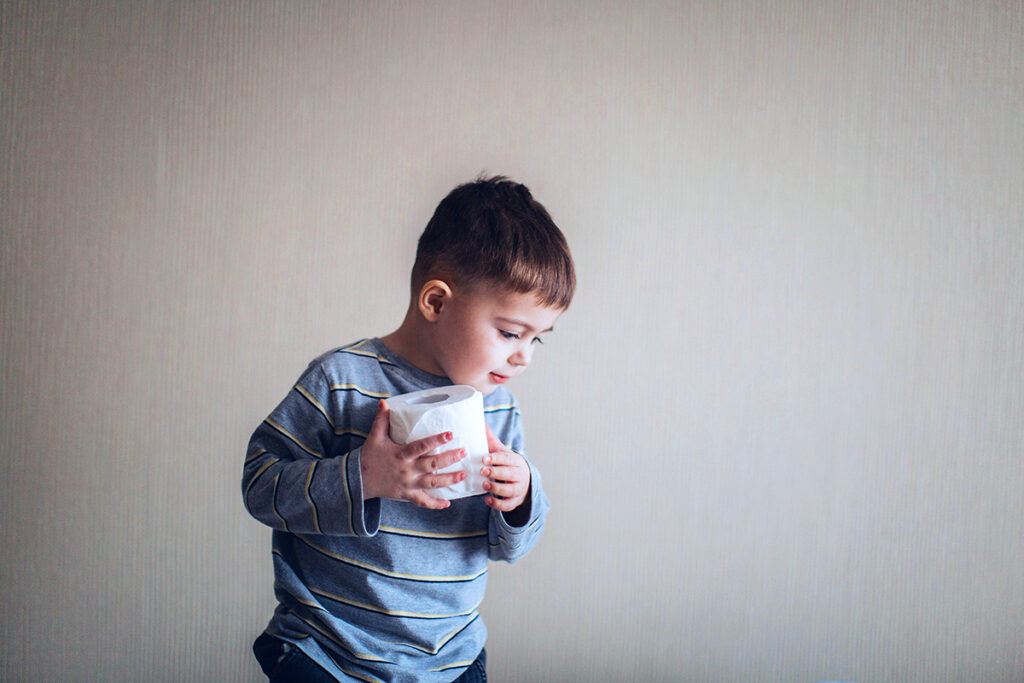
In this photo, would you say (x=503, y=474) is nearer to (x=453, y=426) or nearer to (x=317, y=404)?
(x=453, y=426)

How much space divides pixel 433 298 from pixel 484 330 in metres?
0.07

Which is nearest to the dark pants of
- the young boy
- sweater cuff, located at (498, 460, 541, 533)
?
the young boy

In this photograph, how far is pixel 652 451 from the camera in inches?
43.4

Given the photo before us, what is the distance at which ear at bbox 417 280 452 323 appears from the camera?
69cm

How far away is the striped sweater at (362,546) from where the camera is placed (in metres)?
0.66

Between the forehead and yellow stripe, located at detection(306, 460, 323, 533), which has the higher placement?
the forehead

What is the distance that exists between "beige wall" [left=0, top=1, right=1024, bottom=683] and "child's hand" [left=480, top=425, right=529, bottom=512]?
0.42m

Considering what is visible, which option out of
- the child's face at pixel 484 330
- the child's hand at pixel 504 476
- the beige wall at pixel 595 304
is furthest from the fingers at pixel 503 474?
the beige wall at pixel 595 304

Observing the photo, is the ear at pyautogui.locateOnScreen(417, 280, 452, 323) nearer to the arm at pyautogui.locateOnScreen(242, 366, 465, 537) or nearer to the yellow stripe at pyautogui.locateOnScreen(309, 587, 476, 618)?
the arm at pyautogui.locateOnScreen(242, 366, 465, 537)

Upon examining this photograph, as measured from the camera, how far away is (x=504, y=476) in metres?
0.63

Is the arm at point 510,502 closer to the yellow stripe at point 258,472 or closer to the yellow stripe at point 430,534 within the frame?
the yellow stripe at point 430,534

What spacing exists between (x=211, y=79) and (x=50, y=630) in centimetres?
92

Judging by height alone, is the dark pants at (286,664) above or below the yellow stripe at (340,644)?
below

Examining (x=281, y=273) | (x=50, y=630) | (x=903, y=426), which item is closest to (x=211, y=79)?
(x=281, y=273)
